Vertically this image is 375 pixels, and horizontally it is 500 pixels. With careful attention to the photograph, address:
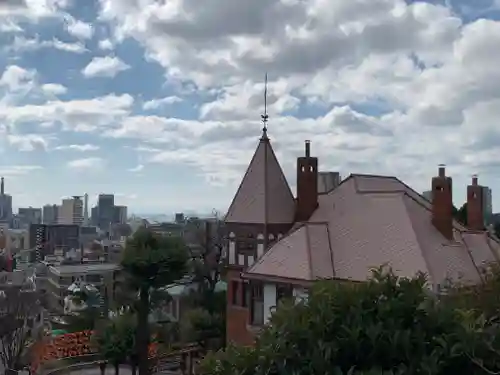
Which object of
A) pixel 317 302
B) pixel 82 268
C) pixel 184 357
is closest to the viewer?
pixel 317 302

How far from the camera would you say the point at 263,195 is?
832 inches

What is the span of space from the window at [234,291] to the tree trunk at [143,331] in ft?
10.1

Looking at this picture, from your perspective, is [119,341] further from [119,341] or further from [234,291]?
[234,291]

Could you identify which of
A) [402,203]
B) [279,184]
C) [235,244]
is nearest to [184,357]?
[235,244]

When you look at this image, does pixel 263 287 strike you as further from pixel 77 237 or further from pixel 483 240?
pixel 77 237

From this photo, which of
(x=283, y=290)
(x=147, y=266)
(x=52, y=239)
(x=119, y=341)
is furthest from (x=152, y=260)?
(x=52, y=239)

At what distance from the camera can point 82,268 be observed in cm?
6106

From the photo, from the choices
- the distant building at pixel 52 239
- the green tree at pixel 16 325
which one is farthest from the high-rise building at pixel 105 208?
the green tree at pixel 16 325

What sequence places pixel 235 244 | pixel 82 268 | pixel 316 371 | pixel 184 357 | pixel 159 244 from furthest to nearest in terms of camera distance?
pixel 82 268, pixel 184 357, pixel 235 244, pixel 159 244, pixel 316 371

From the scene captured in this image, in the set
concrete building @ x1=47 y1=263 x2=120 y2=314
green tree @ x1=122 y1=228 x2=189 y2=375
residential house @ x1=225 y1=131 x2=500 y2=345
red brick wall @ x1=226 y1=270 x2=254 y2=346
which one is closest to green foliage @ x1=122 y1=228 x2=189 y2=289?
green tree @ x1=122 y1=228 x2=189 y2=375

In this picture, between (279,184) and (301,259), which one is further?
(279,184)

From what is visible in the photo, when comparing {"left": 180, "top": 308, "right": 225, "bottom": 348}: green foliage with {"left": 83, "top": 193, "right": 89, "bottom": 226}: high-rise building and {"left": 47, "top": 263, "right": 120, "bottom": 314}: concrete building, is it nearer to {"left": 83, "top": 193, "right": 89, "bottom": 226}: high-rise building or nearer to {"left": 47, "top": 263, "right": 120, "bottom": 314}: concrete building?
{"left": 47, "top": 263, "right": 120, "bottom": 314}: concrete building

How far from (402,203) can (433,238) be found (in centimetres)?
145

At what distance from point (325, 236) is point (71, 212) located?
147794 mm
